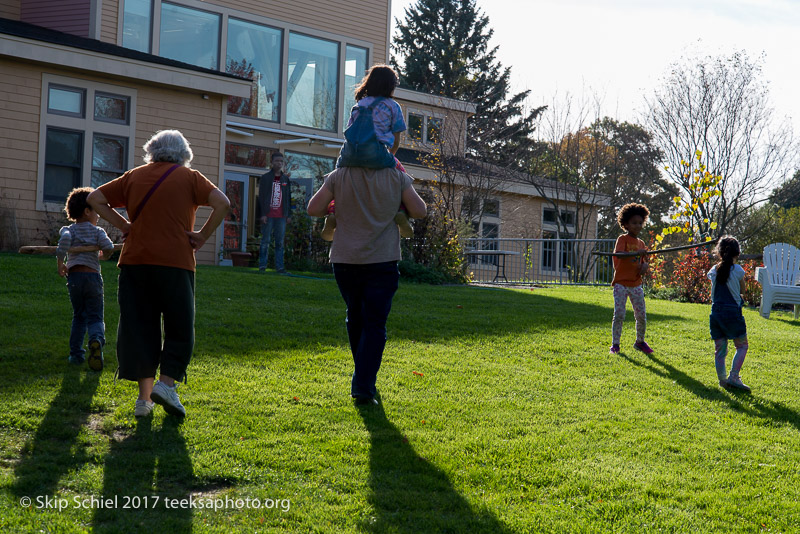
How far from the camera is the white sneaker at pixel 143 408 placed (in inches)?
165

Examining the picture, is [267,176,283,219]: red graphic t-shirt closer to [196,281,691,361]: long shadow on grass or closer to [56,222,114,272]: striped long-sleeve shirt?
[196,281,691,361]: long shadow on grass

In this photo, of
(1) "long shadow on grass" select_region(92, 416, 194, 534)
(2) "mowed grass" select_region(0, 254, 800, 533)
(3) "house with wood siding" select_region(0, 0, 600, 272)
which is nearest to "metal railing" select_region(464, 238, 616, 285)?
(3) "house with wood siding" select_region(0, 0, 600, 272)

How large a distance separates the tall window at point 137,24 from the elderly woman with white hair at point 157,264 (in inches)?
539

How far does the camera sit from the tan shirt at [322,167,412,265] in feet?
15.2

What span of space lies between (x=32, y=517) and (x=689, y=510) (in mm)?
2674

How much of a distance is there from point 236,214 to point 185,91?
10.4 feet

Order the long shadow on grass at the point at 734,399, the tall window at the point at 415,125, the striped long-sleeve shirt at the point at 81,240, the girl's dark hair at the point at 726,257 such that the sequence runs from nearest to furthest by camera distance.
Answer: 1. the long shadow on grass at the point at 734,399
2. the striped long-sleeve shirt at the point at 81,240
3. the girl's dark hair at the point at 726,257
4. the tall window at the point at 415,125

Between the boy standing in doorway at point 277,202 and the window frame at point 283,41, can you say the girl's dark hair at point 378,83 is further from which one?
the window frame at point 283,41

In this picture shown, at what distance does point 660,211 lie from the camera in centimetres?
4122

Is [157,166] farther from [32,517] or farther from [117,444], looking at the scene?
[32,517]

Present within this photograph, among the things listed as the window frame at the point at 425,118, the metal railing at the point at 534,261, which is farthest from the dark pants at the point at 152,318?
the window frame at the point at 425,118

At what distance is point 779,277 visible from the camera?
12953mm

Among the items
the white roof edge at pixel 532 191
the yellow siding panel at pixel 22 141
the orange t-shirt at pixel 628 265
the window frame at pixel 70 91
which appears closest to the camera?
the orange t-shirt at pixel 628 265

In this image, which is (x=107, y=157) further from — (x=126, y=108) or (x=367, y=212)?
(x=367, y=212)
